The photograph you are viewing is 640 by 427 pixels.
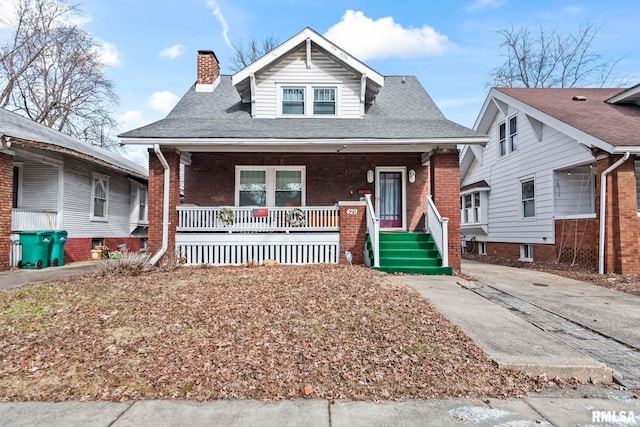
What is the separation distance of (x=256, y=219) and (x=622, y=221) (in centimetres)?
968

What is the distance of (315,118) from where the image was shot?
40.1 feet

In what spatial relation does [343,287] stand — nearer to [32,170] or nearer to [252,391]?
[252,391]

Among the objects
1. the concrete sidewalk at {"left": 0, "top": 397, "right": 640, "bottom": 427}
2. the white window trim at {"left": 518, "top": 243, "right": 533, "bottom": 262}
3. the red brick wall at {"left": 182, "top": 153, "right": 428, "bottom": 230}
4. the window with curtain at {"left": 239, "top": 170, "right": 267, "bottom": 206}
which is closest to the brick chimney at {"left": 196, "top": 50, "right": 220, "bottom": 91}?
the red brick wall at {"left": 182, "top": 153, "right": 428, "bottom": 230}

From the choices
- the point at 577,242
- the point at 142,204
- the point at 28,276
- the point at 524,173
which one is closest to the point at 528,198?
the point at 524,173

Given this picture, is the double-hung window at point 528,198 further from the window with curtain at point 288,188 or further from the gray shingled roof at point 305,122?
the window with curtain at point 288,188

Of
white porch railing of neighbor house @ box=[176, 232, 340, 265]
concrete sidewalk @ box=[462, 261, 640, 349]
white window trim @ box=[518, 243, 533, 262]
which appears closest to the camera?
concrete sidewalk @ box=[462, 261, 640, 349]

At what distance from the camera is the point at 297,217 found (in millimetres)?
10531

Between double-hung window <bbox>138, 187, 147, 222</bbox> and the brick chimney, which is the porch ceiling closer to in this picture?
the brick chimney

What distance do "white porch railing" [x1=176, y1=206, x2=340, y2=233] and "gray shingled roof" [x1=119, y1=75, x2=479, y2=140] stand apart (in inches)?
78.6

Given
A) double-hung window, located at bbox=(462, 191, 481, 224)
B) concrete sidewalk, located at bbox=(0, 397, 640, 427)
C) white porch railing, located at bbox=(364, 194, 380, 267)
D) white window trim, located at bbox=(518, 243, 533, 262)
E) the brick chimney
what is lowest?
concrete sidewalk, located at bbox=(0, 397, 640, 427)

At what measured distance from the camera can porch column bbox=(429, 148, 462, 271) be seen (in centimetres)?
1016

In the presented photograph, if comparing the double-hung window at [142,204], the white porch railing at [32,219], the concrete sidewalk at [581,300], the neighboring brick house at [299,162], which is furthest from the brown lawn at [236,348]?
the double-hung window at [142,204]

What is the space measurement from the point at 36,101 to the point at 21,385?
94.9ft

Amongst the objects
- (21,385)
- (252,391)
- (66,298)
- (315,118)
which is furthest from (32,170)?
(252,391)
